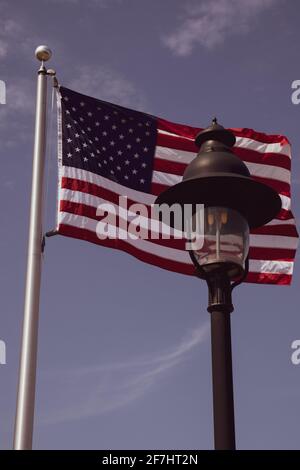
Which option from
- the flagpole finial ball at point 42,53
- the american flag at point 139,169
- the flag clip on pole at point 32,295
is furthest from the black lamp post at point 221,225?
the flagpole finial ball at point 42,53

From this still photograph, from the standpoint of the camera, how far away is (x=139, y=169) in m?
14.0

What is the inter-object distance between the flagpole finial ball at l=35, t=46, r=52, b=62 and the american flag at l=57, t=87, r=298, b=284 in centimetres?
60

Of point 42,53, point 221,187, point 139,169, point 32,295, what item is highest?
point 42,53

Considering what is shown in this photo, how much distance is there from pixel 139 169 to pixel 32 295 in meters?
4.06

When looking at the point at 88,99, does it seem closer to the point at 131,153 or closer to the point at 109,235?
the point at 131,153

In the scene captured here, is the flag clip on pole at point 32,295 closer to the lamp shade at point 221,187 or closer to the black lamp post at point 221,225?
the lamp shade at point 221,187

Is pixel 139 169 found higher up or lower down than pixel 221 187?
higher up

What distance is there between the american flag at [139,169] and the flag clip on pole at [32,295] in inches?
22.9

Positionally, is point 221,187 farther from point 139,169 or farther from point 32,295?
point 139,169

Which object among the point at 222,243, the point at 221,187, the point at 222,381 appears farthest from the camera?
the point at 221,187

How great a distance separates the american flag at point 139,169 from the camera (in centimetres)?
1248

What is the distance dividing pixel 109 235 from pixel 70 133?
6.36ft

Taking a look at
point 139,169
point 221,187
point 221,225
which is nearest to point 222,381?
point 221,225

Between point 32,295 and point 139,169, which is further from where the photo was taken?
point 139,169
